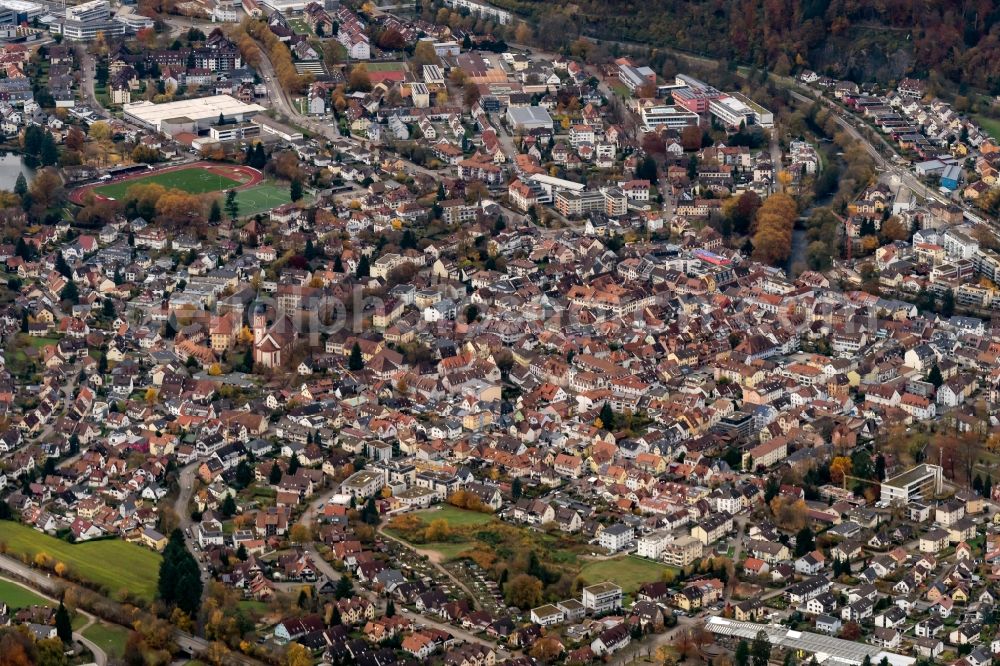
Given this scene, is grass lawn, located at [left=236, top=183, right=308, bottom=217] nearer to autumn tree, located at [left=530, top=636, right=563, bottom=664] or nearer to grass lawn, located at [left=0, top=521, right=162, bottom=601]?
grass lawn, located at [left=0, top=521, right=162, bottom=601]

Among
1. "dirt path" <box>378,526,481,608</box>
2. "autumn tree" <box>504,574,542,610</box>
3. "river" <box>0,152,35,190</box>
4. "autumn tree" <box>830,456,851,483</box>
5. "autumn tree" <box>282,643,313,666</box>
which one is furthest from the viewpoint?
"river" <box>0,152,35,190</box>

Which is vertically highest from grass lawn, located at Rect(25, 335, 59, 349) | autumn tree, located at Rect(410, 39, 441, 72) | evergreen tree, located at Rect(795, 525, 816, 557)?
evergreen tree, located at Rect(795, 525, 816, 557)

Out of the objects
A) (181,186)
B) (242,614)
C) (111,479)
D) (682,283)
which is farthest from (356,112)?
(242,614)

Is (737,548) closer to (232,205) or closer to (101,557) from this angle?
(101,557)

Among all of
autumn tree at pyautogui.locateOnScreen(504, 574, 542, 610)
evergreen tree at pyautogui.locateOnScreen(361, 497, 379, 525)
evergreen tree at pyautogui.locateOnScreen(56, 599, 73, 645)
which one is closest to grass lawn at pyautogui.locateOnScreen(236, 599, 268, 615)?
evergreen tree at pyautogui.locateOnScreen(56, 599, 73, 645)

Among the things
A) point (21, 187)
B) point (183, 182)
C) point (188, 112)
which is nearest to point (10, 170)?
point (21, 187)

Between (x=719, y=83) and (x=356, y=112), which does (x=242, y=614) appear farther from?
(x=719, y=83)
